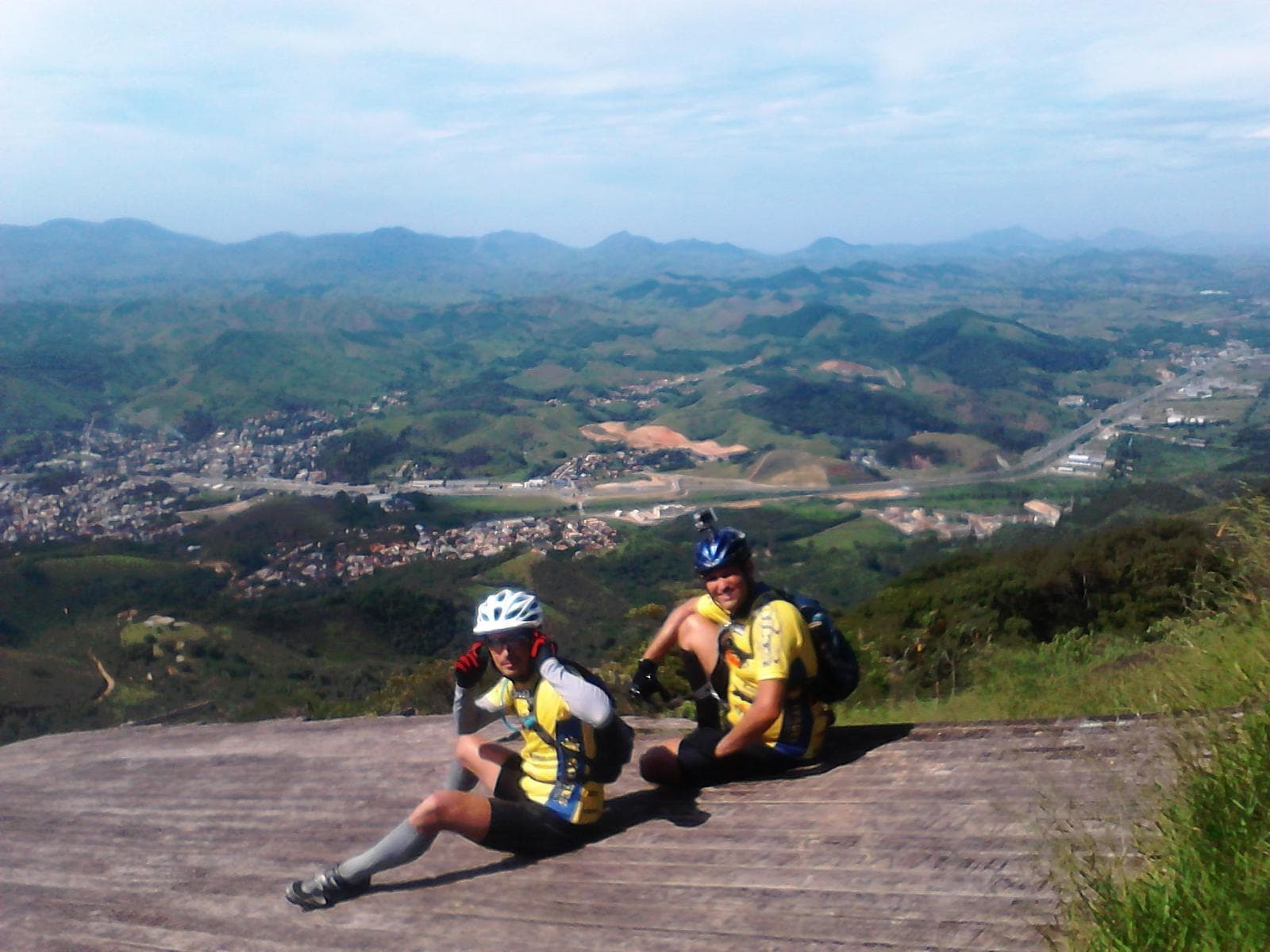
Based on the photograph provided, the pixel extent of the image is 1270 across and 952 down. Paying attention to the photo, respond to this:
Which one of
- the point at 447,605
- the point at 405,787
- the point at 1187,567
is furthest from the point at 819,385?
the point at 405,787

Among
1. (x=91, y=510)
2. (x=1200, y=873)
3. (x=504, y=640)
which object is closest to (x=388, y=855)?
(x=504, y=640)

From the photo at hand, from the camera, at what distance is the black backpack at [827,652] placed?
4125 mm

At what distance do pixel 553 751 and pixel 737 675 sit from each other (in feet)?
2.83

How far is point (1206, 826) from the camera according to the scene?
101 inches

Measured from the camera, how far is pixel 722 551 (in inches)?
163

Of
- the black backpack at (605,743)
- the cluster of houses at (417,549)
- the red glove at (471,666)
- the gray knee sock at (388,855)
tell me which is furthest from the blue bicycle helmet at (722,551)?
the cluster of houses at (417,549)

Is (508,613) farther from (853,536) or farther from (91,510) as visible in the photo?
(91,510)

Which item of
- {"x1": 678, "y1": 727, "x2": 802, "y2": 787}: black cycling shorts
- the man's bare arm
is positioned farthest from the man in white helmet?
the man's bare arm

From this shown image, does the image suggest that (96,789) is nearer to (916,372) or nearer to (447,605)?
(447,605)

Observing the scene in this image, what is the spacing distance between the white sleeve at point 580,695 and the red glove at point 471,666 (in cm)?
41

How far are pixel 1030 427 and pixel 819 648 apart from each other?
86.3 m

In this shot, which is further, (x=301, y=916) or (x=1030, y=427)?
(x=1030, y=427)

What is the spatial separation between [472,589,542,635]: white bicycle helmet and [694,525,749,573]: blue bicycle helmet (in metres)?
0.71

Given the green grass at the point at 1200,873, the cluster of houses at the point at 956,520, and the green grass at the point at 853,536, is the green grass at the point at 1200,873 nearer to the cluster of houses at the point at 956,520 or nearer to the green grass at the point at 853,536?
the cluster of houses at the point at 956,520
